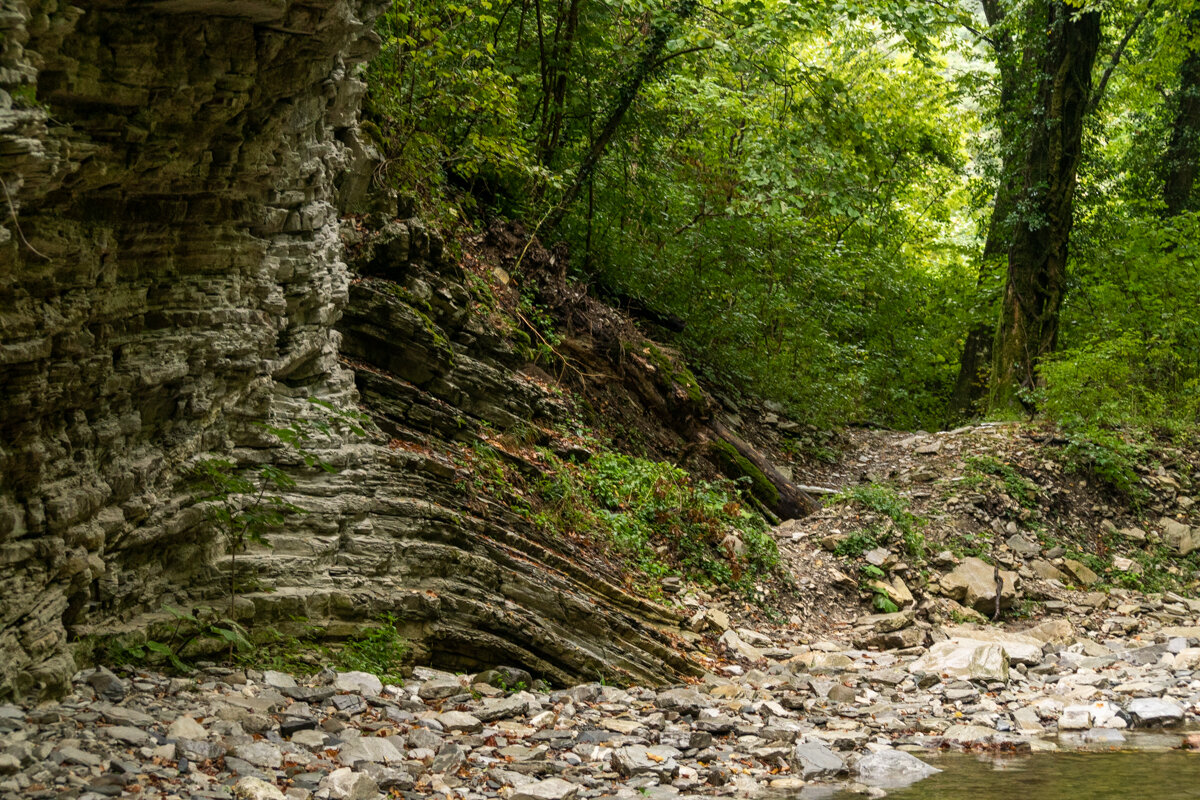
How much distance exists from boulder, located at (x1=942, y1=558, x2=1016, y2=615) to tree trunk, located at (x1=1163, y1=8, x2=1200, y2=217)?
1199 cm

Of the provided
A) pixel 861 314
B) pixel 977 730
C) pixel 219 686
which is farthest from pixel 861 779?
pixel 861 314

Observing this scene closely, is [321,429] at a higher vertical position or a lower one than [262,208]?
lower

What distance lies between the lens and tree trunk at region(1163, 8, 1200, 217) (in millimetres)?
17703

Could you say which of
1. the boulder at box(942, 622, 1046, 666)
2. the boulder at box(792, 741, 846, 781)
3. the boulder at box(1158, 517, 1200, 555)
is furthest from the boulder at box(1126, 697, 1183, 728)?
the boulder at box(1158, 517, 1200, 555)

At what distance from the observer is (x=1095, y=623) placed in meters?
9.25

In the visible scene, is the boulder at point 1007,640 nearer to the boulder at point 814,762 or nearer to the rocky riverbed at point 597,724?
the rocky riverbed at point 597,724

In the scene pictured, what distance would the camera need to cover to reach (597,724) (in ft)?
18.0

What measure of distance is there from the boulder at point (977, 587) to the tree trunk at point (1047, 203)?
539 centimetres

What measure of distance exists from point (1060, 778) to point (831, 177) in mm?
8924

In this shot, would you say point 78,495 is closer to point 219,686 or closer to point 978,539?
point 219,686

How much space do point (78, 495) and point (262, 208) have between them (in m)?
2.00

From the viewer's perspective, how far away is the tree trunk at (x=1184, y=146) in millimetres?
17703

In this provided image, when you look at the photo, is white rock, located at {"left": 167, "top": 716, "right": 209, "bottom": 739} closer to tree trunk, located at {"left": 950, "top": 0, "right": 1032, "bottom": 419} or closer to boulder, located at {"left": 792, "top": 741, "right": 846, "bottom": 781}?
boulder, located at {"left": 792, "top": 741, "right": 846, "bottom": 781}

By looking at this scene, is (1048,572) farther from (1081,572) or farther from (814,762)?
(814,762)
